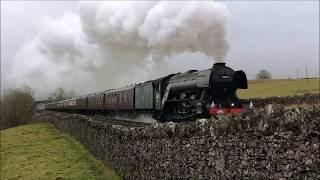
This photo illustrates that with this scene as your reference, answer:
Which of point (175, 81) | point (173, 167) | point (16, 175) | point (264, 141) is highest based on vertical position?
point (175, 81)

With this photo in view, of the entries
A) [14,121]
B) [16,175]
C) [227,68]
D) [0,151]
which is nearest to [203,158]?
[227,68]

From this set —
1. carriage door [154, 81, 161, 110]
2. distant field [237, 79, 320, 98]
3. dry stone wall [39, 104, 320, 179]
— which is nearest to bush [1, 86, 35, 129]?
distant field [237, 79, 320, 98]

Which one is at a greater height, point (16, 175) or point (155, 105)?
point (155, 105)

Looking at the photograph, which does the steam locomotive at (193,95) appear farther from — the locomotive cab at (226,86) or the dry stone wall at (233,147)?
the dry stone wall at (233,147)

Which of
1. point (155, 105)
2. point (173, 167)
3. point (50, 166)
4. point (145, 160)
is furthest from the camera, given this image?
point (155, 105)

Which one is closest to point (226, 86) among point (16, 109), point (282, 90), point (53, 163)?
point (53, 163)

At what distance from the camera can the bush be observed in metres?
77.8

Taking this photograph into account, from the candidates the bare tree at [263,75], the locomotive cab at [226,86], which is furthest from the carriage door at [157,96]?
the bare tree at [263,75]

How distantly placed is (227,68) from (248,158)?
14.5m

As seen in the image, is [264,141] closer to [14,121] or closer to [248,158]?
[248,158]

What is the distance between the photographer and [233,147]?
8.37 m

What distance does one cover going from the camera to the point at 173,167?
11.6 m

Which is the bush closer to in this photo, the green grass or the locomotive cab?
the green grass

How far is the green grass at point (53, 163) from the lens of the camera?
814 inches
